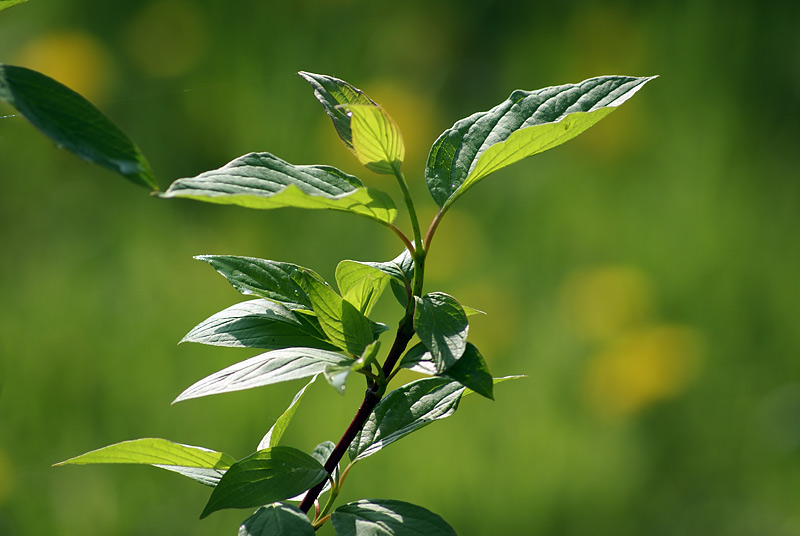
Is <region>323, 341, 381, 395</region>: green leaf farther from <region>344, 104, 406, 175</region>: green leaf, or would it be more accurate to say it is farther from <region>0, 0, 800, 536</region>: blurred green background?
<region>0, 0, 800, 536</region>: blurred green background

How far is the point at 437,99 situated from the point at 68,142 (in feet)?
5.47

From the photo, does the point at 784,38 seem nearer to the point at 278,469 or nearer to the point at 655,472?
the point at 655,472

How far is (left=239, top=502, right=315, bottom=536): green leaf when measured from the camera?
1.25 ft

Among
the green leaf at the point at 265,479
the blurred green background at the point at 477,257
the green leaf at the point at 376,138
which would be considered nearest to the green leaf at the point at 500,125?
the green leaf at the point at 376,138

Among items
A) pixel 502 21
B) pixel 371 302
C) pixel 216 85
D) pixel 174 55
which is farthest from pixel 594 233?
pixel 371 302

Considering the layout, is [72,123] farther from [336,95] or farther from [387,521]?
[387,521]

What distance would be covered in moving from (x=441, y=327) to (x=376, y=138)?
4.0 inches

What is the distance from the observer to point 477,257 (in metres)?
1.75

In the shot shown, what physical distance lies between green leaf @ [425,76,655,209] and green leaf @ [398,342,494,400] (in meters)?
0.08

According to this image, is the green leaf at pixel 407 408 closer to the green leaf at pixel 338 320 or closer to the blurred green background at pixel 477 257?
the green leaf at pixel 338 320

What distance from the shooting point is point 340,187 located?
1.30ft

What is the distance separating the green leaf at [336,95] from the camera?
0.41 m

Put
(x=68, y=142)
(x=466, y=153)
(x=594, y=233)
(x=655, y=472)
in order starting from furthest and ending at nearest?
1. (x=594, y=233)
2. (x=655, y=472)
3. (x=466, y=153)
4. (x=68, y=142)

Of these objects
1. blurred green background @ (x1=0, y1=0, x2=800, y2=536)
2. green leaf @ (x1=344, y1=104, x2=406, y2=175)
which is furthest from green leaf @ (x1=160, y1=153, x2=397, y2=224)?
blurred green background @ (x1=0, y1=0, x2=800, y2=536)
